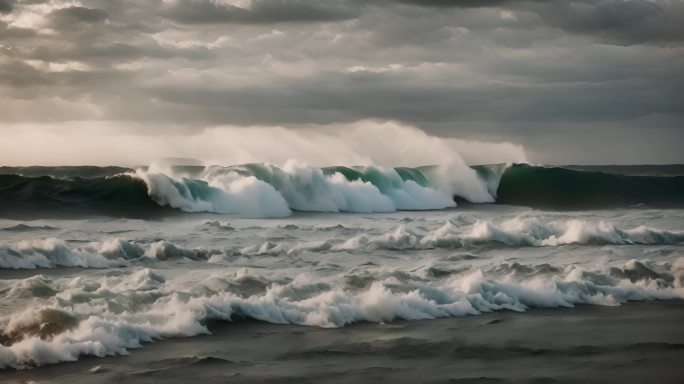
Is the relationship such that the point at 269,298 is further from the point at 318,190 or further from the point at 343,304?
the point at 318,190

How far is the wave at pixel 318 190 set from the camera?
2984 cm

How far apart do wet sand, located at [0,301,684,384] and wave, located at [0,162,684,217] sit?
18.9 m

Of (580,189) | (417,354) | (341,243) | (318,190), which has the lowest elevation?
(580,189)

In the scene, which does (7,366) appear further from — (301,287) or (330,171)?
(330,171)

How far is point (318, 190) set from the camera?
109 feet

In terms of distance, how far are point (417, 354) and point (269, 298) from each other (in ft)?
9.40

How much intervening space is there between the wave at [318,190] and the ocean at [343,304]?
6661 mm

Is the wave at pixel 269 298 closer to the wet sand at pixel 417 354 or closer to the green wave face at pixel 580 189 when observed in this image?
the wet sand at pixel 417 354

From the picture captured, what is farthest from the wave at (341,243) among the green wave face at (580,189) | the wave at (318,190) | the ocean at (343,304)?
the green wave face at (580,189)

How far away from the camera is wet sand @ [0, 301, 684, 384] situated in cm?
755

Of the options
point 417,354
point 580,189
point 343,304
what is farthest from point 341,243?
point 580,189

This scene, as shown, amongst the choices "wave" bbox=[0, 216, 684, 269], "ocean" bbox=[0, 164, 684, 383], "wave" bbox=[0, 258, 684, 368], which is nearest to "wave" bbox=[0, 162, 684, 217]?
"ocean" bbox=[0, 164, 684, 383]

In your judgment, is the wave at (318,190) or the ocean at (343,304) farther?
the wave at (318,190)

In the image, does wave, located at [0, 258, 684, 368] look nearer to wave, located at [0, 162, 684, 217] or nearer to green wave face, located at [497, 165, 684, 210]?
wave, located at [0, 162, 684, 217]
